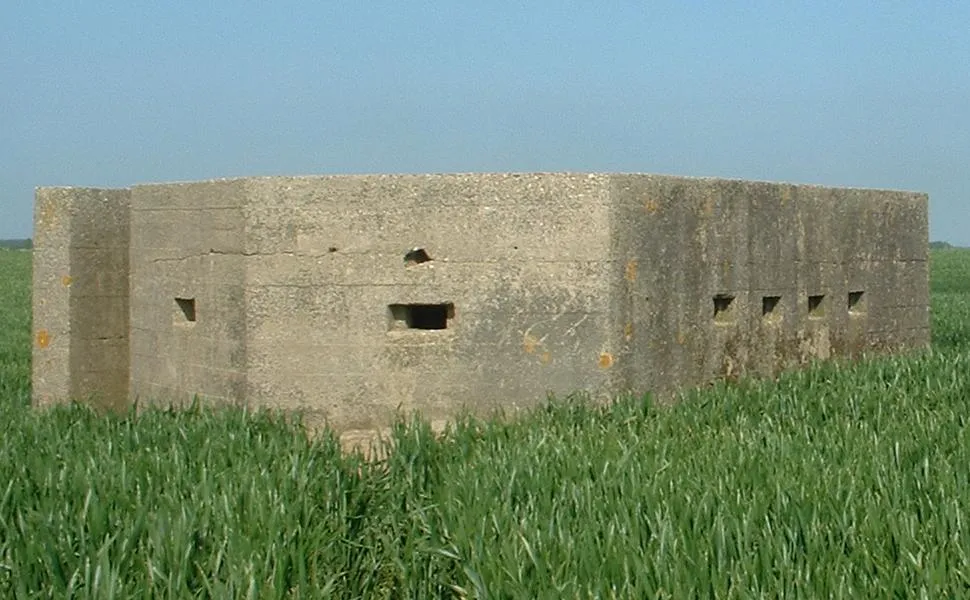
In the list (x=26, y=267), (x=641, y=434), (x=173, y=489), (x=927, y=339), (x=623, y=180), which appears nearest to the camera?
(x=173, y=489)

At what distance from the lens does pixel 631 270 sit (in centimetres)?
725

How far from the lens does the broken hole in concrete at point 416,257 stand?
7266 mm

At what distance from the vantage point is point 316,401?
7.31 metres

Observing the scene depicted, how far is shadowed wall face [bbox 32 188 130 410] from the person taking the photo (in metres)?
8.44

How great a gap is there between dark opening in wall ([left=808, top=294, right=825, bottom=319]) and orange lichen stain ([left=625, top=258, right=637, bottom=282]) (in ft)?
7.46

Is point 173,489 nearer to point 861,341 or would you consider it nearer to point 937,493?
point 937,493

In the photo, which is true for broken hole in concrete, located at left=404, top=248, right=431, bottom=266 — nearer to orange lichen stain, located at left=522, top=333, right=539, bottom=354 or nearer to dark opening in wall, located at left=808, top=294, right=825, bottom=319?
orange lichen stain, located at left=522, top=333, right=539, bottom=354

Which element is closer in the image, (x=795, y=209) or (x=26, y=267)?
(x=795, y=209)

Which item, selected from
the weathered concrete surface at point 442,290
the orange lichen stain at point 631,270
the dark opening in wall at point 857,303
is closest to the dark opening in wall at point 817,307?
the dark opening in wall at point 857,303

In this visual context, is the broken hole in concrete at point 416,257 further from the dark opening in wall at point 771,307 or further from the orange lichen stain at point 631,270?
the dark opening in wall at point 771,307

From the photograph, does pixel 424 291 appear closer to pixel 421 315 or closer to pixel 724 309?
pixel 421 315

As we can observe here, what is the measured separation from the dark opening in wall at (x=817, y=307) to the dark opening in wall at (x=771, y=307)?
55 cm

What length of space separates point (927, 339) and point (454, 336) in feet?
15.8

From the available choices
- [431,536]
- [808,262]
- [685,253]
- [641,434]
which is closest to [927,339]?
[808,262]
